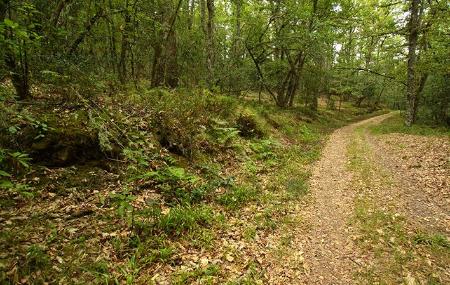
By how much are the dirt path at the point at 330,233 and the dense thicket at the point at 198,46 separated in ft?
18.1

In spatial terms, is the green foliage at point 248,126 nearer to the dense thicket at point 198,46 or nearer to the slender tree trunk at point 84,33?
the dense thicket at point 198,46

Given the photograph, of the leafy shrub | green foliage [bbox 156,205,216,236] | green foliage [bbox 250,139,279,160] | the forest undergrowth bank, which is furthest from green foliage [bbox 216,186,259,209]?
green foliage [bbox 250,139,279,160]

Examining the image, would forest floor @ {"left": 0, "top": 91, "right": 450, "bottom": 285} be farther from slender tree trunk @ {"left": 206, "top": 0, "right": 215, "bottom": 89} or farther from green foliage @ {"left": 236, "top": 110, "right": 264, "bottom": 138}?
slender tree trunk @ {"left": 206, "top": 0, "right": 215, "bottom": 89}

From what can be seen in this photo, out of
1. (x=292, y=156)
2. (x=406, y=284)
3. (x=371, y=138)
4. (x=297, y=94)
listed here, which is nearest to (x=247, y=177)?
(x=292, y=156)

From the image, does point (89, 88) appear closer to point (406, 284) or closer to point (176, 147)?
point (176, 147)

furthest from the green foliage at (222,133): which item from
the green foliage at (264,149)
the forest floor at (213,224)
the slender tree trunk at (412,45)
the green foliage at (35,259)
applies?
the slender tree trunk at (412,45)

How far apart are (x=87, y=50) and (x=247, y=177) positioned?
9714mm

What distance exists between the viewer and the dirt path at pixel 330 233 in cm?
463

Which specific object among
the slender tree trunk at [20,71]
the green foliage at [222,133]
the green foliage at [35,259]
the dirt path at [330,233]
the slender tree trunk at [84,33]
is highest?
the slender tree trunk at [84,33]

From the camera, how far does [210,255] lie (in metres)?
4.77

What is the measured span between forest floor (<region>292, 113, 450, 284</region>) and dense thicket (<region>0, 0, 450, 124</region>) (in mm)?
5855

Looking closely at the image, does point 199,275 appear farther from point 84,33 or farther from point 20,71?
point 84,33

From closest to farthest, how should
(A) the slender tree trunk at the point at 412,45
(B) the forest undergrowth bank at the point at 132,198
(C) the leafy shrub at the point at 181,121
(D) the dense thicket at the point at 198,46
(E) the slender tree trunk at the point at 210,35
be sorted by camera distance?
(B) the forest undergrowth bank at the point at 132,198
(D) the dense thicket at the point at 198,46
(C) the leafy shrub at the point at 181,121
(E) the slender tree trunk at the point at 210,35
(A) the slender tree trunk at the point at 412,45

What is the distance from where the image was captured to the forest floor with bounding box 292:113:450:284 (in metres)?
4.65
